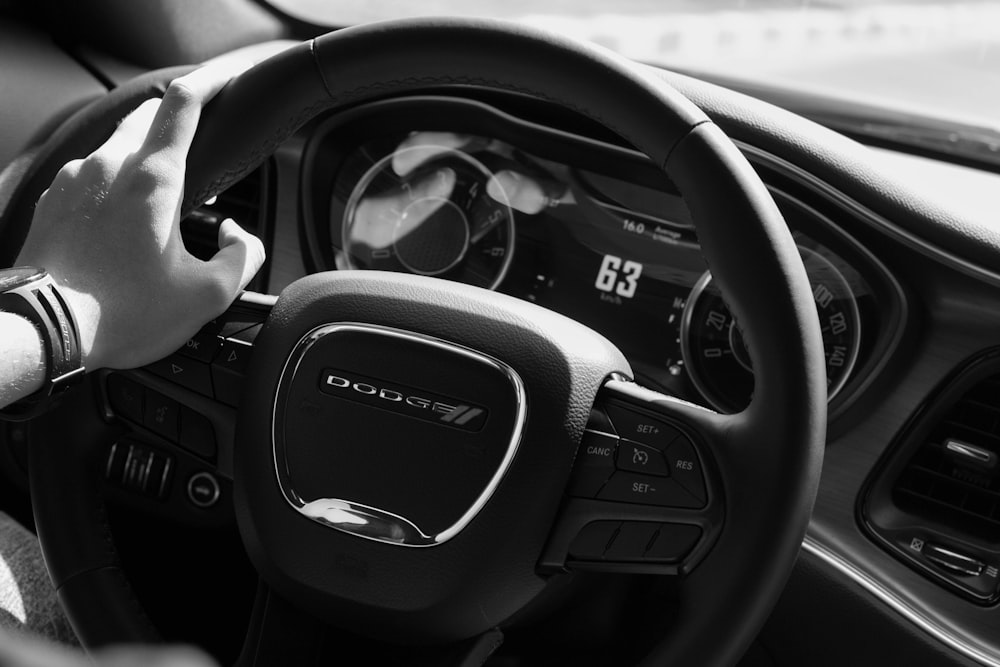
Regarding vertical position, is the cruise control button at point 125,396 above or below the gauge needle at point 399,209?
below

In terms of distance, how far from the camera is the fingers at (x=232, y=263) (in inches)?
41.0

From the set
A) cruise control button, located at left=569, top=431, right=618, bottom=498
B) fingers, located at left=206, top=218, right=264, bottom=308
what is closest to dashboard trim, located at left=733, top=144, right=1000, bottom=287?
cruise control button, located at left=569, top=431, right=618, bottom=498

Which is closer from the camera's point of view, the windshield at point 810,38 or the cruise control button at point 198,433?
the cruise control button at point 198,433

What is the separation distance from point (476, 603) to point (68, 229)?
0.54 metres

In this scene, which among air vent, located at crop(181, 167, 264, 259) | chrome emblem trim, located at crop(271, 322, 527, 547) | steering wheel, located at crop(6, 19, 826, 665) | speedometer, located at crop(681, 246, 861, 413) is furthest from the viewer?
air vent, located at crop(181, 167, 264, 259)

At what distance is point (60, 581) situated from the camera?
1.14m

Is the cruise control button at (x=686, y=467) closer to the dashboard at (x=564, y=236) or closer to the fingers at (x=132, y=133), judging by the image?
the dashboard at (x=564, y=236)

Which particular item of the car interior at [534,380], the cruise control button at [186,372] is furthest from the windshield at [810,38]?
the cruise control button at [186,372]

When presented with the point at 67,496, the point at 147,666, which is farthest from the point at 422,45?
the point at 147,666

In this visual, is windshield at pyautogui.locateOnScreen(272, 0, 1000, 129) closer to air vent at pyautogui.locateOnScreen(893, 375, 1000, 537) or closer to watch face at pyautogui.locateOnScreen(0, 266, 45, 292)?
air vent at pyautogui.locateOnScreen(893, 375, 1000, 537)

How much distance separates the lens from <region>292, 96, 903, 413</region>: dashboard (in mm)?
1339

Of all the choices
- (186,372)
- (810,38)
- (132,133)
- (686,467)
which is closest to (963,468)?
(686,467)

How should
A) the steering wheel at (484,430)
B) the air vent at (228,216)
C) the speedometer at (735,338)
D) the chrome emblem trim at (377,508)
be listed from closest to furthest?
the steering wheel at (484,430), the chrome emblem trim at (377,508), the speedometer at (735,338), the air vent at (228,216)

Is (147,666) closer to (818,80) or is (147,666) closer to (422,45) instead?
(422,45)
